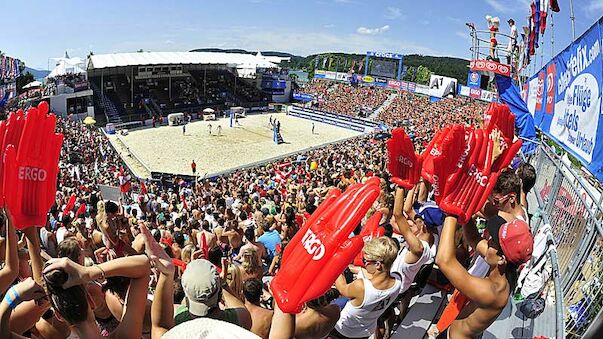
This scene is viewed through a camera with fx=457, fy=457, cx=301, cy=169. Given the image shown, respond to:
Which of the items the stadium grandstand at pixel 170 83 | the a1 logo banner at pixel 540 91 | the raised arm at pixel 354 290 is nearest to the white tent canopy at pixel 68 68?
the stadium grandstand at pixel 170 83

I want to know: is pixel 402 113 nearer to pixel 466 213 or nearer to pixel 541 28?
pixel 541 28

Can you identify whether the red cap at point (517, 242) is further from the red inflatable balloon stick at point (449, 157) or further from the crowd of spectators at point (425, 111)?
the crowd of spectators at point (425, 111)

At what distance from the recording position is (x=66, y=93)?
3306cm

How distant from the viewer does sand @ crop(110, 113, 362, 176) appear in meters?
24.1

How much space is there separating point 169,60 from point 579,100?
40.7m

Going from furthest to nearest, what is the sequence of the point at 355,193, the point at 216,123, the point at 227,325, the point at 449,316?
the point at 216,123 < the point at 449,316 < the point at 355,193 < the point at 227,325

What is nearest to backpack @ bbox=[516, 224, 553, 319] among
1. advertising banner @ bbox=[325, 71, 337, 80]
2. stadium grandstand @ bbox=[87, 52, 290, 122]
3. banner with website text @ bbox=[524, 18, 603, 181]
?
banner with website text @ bbox=[524, 18, 603, 181]

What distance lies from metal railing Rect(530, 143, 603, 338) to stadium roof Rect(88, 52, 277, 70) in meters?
36.2

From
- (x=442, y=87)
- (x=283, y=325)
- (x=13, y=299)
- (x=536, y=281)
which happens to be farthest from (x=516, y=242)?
(x=442, y=87)

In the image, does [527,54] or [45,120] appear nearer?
[45,120]

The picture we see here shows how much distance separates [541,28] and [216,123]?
26.0 m

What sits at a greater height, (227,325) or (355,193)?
(355,193)

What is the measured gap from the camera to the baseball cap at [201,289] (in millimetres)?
2191

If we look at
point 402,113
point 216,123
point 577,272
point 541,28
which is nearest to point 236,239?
point 577,272
